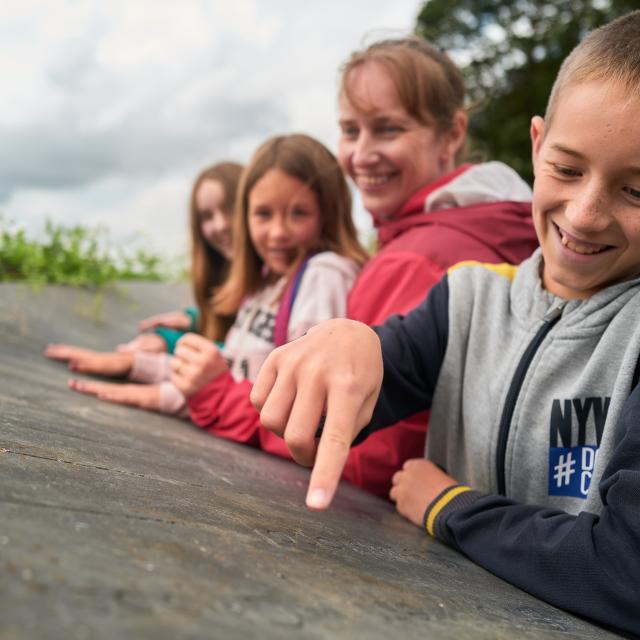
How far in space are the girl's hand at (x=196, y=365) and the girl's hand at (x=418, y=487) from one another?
1051 mm

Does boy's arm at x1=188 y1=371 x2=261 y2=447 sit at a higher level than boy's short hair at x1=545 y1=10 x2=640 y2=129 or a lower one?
lower

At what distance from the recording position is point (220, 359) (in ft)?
9.12

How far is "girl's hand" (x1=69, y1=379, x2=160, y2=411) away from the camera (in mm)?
2957

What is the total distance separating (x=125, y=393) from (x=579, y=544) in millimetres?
2110

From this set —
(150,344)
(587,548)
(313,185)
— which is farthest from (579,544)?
(150,344)

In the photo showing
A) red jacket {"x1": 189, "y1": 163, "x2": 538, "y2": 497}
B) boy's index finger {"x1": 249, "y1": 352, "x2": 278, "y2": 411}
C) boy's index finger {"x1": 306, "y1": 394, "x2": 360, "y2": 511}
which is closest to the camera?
boy's index finger {"x1": 306, "y1": 394, "x2": 360, "y2": 511}

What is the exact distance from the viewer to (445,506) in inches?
65.8

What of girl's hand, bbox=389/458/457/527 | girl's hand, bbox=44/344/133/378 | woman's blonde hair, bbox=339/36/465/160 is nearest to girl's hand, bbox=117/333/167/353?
girl's hand, bbox=44/344/133/378

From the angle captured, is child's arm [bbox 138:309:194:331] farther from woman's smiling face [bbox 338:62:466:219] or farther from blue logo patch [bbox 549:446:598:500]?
blue logo patch [bbox 549:446:598:500]

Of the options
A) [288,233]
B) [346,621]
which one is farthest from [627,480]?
[288,233]

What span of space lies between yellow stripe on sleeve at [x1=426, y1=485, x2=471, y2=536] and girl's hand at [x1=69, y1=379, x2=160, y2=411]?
1.58 metres

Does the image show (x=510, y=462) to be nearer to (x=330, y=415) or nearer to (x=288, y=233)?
(x=330, y=415)

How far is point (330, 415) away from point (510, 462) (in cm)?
77

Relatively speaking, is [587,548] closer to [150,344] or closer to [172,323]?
[150,344]
